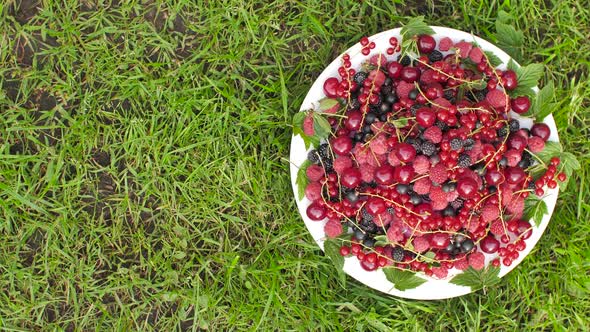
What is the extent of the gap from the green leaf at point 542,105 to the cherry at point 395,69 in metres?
0.46

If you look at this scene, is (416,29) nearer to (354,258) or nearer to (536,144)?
(536,144)

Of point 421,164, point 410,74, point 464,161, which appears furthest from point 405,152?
point 410,74

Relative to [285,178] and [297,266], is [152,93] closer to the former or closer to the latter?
[285,178]

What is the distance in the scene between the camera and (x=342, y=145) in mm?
1787

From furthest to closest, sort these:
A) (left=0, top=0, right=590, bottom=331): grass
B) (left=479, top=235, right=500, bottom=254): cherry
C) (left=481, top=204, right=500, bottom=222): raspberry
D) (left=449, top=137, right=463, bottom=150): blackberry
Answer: (left=0, top=0, right=590, bottom=331): grass → (left=479, top=235, right=500, bottom=254): cherry → (left=481, top=204, right=500, bottom=222): raspberry → (left=449, top=137, right=463, bottom=150): blackberry

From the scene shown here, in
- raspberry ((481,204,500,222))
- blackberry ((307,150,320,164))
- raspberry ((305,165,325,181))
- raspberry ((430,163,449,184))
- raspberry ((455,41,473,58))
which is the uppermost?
raspberry ((455,41,473,58))

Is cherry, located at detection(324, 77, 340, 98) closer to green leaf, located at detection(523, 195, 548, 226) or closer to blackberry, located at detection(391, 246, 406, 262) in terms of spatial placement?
blackberry, located at detection(391, 246, 406, 262)

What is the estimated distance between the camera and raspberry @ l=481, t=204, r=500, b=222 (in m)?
1.74

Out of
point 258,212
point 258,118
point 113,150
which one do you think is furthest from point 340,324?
point 113,150

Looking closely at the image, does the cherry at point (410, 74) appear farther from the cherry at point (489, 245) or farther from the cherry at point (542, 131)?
the cherry at point (489, 245)

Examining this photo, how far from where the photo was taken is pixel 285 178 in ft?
7.13

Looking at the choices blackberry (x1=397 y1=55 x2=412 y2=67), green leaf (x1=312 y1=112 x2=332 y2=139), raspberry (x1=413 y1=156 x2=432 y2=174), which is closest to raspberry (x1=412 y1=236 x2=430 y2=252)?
raspberry (x1=413 y1=156 x2=432 y2=174)

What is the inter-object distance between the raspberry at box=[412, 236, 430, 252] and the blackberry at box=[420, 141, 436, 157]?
0.97ft

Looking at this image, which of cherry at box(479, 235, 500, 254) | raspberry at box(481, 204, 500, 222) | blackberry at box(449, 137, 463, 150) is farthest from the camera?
cherry at box(479, 235, 500, 254)
